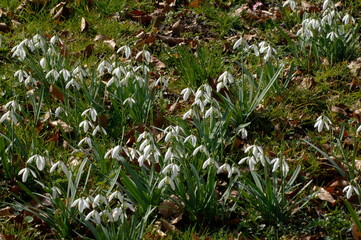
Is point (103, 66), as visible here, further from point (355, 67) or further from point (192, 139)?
point (355, 67)

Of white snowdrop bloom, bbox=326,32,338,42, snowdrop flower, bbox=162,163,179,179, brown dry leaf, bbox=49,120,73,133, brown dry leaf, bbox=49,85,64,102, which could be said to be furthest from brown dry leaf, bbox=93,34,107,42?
snowdrop flower, bbox=162,163,179,179

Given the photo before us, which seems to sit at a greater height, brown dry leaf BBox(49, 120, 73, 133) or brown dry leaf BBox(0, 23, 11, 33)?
brown dry leaf BBox(0, 23, 11, 33)

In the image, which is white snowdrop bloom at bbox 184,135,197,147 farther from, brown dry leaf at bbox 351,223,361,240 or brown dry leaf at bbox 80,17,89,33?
brown dry leaf at bbox 80,17,89,33

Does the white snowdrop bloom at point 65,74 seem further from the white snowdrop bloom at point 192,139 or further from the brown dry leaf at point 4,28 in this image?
the brown dry leaf at point 4,28

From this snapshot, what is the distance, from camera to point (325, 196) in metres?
3.04

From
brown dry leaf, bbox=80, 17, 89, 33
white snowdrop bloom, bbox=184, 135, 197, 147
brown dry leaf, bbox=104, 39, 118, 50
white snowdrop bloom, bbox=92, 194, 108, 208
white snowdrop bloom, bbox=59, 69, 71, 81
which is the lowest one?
brown dry leaf, bbox=104, 39, 118, 50

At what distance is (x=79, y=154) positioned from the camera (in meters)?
3.39

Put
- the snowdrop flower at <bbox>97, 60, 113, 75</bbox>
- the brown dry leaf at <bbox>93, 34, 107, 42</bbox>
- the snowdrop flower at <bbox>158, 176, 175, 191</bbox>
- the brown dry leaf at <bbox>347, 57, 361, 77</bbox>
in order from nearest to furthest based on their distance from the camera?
the snowdrop flower at <bbox>158, 176, 175, 191</bbox>
the snowdrop flower at <bbox>97, 60, 113, 75</bbox>
the brown dry leaf at <bbox>347, 57, 361, 77</bbox>
the brown dry leaf at <bbox>93, 34, 107, 42</bbox>

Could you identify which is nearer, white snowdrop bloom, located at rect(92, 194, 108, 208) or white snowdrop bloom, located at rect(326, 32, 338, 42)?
white snowdrop bloom, located at rect(92, 194, 108, 208)

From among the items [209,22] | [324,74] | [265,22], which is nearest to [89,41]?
[209,22]

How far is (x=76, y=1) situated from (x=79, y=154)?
2.19 metres

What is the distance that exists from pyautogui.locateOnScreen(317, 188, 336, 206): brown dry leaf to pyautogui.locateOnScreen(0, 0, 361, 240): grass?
11mm

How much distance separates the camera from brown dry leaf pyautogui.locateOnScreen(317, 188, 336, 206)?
3.01 m

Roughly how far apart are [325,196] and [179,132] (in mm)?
869
